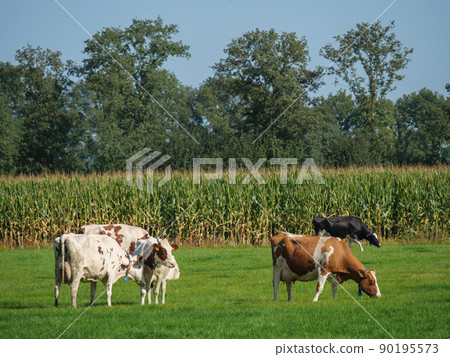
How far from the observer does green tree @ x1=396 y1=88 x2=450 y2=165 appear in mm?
64938

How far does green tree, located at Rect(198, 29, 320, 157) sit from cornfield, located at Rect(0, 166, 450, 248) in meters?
23.0

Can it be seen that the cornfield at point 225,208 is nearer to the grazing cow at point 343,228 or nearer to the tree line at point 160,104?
the grazing cow at point 343,228

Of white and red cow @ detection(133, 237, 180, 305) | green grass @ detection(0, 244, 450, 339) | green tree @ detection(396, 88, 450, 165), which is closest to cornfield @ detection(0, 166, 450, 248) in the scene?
green grass @ detection(0, 244, 450, 339)

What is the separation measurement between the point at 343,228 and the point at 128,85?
3779 cm

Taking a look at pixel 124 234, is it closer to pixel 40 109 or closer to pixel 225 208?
pixel 225 208

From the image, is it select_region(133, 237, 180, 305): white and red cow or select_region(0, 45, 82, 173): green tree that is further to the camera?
select_region(0, 45, 82, 173): green tree

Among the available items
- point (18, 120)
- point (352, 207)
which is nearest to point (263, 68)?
point (18, 120)

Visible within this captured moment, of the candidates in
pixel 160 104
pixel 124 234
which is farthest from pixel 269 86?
pixel 124 234

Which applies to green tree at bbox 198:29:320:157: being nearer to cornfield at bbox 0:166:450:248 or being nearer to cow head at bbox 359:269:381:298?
cornfield at bbox 0:166:450:248

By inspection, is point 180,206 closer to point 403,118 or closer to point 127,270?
point 127,270

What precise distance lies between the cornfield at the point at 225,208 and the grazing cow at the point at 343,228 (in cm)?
344

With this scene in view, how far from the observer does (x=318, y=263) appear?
10625 mm

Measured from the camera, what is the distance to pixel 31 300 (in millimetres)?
11961
